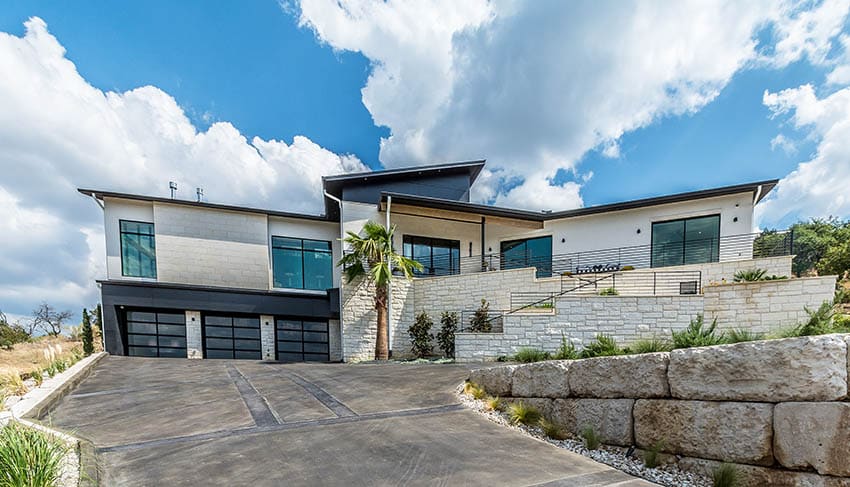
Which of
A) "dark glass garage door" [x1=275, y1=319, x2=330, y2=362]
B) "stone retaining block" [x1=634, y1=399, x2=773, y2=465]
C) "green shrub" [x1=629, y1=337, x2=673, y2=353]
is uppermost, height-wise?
"green shrub" [x1=629, y1=337, x2=673, y2=353]

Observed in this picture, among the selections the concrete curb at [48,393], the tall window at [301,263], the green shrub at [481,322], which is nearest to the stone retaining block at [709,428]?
the green shrub at [481,322]

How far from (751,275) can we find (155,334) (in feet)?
73.0

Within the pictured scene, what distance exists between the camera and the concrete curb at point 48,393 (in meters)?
4.94

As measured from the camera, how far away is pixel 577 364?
4.58m

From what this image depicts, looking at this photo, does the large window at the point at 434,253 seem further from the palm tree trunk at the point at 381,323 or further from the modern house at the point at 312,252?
the palm tree trunk at the point at 381,323

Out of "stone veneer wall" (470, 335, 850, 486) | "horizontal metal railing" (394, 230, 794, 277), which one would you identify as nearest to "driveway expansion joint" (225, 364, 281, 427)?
"stone veneer wall" (470, 335, 850, 486)

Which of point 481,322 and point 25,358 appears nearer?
point 481,322

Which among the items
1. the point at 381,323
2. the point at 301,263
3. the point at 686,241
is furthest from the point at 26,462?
the point at 686,241

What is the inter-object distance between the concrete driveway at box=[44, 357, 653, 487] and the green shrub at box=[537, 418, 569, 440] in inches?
14.9

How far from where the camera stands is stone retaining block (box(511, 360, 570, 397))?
471cm

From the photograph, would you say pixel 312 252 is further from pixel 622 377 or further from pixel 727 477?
pixel 727 477

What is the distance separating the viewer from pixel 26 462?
2.77 meters

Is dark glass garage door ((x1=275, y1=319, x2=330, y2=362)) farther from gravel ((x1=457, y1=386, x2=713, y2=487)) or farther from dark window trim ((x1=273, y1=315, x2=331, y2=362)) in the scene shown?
gravel ((x1=457, y1=386, x2=713, y2=487))

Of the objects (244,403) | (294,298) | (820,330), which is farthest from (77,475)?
(294,298)
